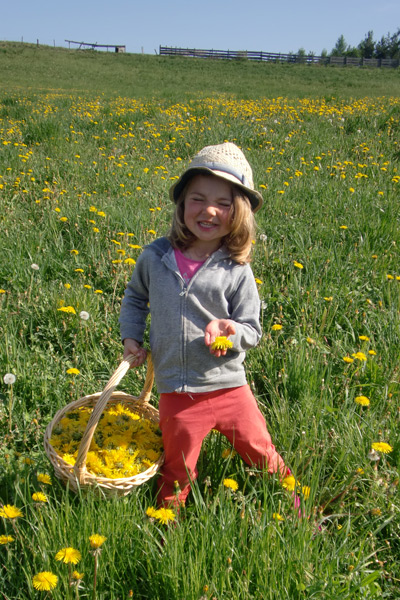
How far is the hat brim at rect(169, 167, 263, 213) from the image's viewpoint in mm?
1744

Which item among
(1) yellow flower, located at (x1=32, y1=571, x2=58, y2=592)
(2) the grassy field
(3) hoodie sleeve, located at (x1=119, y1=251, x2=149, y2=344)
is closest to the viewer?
(1) yellow flower, located at (x1=32, y1=571, x2=58, y2=592)

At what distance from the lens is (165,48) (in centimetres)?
3800

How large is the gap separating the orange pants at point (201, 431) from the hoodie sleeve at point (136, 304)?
289 millimetres

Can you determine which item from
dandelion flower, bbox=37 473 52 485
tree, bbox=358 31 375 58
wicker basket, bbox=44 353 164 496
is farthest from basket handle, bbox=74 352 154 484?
tree, bbox=358 31 375 58

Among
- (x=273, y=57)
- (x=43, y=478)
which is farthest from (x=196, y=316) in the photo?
(x=273, y=57)

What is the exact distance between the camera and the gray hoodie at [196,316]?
1.79 metres

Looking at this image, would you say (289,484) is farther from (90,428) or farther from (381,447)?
(90,428)

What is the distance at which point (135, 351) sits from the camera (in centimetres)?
189

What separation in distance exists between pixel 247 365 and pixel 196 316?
734 mm

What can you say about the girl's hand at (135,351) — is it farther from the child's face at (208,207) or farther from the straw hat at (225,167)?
the straw hat at (225,167)

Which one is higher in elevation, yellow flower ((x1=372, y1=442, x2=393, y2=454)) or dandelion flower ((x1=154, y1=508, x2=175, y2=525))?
yellow flower ((x1=372, y1=442, x2=393, y2=454))

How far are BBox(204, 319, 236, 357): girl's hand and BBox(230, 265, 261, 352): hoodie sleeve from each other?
8 cm

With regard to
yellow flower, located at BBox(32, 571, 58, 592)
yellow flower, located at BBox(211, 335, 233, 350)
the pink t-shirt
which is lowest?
yellow flower, located at BBox(32, 571, 58, 592)

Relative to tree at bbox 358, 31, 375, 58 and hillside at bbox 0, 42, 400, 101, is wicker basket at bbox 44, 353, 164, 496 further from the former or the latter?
tree at bbox 358, 31, 375, 58
